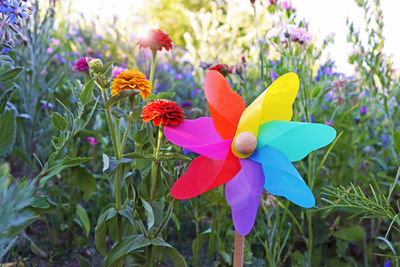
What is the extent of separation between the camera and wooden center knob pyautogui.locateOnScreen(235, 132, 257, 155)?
2.83ft

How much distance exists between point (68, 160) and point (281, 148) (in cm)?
52

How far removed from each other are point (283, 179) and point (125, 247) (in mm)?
466

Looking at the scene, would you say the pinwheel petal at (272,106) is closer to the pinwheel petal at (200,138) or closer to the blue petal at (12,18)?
the pinwheel petal at (200,138)

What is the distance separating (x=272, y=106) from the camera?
36.2 inches

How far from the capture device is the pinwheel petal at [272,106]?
89 centimetres

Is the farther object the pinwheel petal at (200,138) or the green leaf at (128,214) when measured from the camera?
the green leaf at (128,214)

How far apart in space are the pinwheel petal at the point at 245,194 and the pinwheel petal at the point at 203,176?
26 mm

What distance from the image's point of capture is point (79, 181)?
141 cm

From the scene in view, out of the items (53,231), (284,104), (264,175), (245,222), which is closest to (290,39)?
(284,104)

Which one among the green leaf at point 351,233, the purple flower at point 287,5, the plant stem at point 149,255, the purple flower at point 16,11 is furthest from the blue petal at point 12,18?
the green leaf at point 351,233

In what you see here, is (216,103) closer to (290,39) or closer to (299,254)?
(290,39)

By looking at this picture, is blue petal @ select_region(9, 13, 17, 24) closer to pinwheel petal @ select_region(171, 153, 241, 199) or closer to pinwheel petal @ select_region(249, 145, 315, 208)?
pinwheel petal @ select_region(171, 153, 241, 199)

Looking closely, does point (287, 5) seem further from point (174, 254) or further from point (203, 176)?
point (174, 254)

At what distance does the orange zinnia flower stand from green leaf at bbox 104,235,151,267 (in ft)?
1.28
